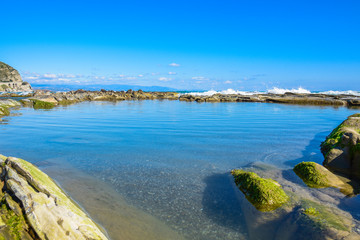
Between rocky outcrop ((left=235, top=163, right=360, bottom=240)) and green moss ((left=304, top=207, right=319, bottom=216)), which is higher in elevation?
green moss ((left=304, top=207, right=319, bottom=216))

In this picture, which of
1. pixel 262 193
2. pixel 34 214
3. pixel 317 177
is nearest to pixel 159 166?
pixel 262 193

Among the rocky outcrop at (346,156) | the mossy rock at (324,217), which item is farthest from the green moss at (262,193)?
the rocky outcrop at (346,156)

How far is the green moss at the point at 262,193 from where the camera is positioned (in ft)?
19.2

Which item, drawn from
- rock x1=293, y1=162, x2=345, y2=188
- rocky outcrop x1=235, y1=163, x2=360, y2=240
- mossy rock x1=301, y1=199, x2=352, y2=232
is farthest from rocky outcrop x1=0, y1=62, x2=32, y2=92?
mossy rock x1=301, y1=199, x2=352, y2=232

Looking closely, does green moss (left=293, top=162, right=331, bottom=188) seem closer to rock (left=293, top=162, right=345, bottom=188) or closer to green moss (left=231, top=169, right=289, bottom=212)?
rock (left=293, top=162, right=345, bottom=188)

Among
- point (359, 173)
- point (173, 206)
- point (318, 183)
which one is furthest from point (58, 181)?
point (359, 173)

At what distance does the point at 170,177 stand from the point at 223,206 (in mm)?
2342

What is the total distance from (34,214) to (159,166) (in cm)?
503

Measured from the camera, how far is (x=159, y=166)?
28.8ft

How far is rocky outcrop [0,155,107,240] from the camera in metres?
3.93

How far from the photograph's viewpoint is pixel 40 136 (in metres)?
13.3

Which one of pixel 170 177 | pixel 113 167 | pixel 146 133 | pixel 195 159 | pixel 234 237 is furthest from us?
pixel 146 133

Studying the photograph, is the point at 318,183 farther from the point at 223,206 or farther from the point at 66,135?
the point at 66,135

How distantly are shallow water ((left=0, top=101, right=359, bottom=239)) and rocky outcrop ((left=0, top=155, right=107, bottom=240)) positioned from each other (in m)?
0.90
